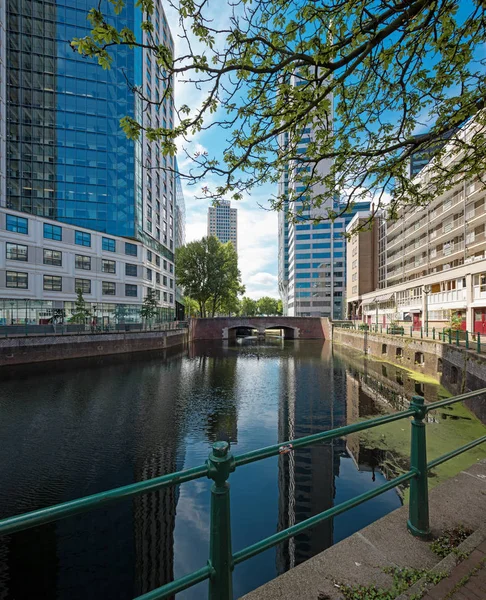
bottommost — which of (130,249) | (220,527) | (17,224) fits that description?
(220,527)

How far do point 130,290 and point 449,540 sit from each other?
4628 centimetres

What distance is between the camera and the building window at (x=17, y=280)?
34125mm

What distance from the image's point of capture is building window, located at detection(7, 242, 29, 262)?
3391cm

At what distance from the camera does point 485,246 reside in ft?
102

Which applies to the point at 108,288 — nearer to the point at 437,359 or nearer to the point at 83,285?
the point at 83,285

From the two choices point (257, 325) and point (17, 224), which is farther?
point (257, 325)

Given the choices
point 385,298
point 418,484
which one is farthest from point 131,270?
point 418,484

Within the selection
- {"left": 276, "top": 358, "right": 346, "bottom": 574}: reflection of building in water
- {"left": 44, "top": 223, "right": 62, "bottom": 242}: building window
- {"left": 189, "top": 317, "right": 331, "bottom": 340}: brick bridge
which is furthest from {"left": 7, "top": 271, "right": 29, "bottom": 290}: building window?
{"left": 276, "top": 358, "right": 346, "bottom": 574}: reflection of building in water

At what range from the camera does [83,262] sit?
40375 millimetres

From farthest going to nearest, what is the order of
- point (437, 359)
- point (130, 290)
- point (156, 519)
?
point (130, 290) < point (437, 359) < point (156, 519)

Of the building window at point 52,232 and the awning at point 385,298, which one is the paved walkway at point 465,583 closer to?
the building window at point 52,232

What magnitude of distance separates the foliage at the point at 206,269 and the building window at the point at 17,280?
32.0m

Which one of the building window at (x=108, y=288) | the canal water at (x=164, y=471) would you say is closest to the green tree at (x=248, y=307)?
the building window at (x=108, y=288)

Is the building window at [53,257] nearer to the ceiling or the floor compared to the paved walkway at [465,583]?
nearer to the ceiling
